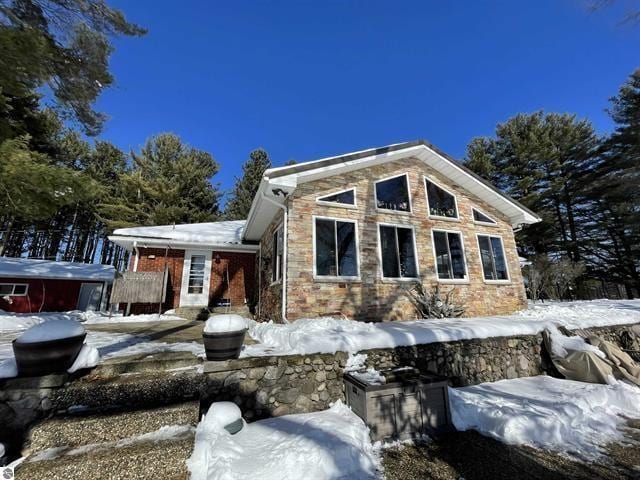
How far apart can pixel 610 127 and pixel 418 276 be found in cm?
1948

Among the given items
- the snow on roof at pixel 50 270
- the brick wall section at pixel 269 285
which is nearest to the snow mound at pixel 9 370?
the brick wall section at pixel 269 285

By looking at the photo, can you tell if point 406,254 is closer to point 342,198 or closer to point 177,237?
point 342,198

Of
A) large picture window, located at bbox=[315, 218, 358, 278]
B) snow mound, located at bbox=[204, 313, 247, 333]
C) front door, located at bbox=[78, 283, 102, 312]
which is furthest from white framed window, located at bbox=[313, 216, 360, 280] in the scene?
front door, located at bbox=[78, 283, 102, 312]

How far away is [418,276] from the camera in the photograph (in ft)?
24.8

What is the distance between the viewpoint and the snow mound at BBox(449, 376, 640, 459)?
3.17 metres

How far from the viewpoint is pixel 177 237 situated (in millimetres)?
10047

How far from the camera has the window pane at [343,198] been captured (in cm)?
717

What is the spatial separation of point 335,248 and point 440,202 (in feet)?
14.3

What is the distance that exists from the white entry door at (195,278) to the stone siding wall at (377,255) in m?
5.66

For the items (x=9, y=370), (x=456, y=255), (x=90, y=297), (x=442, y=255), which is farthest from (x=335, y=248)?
(x=90, y=297)

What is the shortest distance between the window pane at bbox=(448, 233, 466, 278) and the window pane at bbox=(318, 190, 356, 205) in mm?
3611

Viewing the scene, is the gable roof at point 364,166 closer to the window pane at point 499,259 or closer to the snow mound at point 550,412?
the window pane at point 499,259

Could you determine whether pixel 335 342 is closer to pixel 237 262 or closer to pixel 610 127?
pixel 237 262

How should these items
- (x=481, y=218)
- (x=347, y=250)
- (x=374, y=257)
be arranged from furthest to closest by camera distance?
(x=481, y=218) → (x=374, y=257) → (x=347, y=250)
